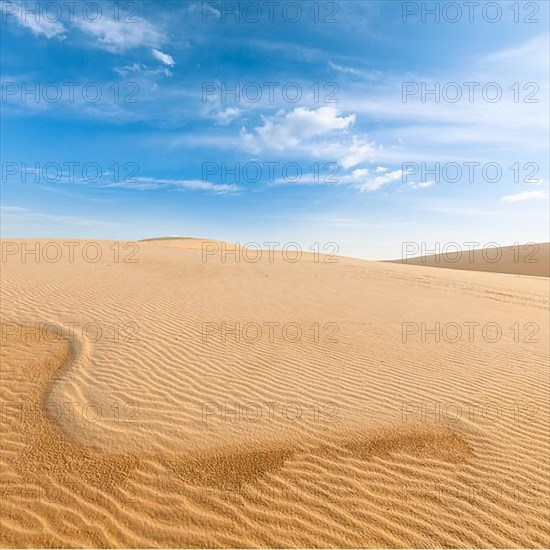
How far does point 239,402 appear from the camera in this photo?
5938 mm

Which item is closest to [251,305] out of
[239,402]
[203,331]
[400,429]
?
[203,331]

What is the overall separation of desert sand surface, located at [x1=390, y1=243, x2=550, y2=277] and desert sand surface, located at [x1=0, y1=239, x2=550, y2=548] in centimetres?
3979

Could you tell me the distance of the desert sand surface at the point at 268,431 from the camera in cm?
366

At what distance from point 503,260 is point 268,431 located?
54848mm

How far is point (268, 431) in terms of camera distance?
516 cm

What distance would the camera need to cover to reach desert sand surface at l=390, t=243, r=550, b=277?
43.9 metres

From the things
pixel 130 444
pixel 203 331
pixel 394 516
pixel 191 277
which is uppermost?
pixel 191 277

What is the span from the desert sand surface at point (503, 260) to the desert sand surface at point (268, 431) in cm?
3979

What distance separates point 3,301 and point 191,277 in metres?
7.90

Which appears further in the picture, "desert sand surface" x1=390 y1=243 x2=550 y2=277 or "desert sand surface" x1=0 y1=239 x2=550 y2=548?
"desert sand surface" x1=390 y1=243 x2=550 y2=277

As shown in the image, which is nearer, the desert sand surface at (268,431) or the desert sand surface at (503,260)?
the desert sand surface at (268,431)

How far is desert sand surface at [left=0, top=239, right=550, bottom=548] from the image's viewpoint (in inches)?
144

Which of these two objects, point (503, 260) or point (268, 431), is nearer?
point (268, 431)

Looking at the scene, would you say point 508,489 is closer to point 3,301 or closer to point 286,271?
point 3,301
